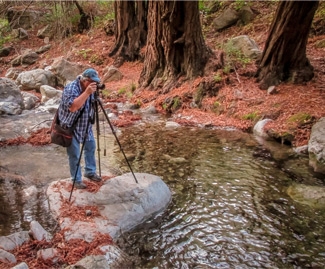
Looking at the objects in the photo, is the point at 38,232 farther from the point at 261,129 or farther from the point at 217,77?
the point at 217,77

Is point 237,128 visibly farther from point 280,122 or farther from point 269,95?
point 269,95

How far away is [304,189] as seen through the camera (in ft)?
17.3

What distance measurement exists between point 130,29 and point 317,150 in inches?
468

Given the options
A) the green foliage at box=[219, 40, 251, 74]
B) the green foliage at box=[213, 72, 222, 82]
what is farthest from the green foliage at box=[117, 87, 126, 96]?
the green foliage at box=[219, 40, 251, 74]

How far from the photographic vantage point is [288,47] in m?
9.20

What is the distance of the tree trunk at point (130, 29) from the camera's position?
15.7 meters

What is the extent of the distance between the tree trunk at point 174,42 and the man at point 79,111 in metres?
6.37

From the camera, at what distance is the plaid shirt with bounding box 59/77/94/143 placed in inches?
169

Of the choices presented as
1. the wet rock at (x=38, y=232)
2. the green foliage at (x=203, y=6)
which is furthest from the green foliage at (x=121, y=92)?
the wet rock at (x=38, y=232)

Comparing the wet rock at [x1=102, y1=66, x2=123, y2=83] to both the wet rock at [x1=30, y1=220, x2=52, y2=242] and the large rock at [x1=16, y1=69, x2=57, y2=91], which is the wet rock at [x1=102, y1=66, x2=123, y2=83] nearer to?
the large rock at [x1=16, y1=69, x2=57, y2=91]

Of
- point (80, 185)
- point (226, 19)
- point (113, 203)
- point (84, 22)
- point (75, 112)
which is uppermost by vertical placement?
point (226, 19)

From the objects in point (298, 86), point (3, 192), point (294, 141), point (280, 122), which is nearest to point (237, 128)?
point (280, 122)

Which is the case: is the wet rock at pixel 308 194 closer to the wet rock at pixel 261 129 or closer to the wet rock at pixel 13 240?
the wet rock at pixel 261 129

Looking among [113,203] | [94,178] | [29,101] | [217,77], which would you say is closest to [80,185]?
[94,178]
